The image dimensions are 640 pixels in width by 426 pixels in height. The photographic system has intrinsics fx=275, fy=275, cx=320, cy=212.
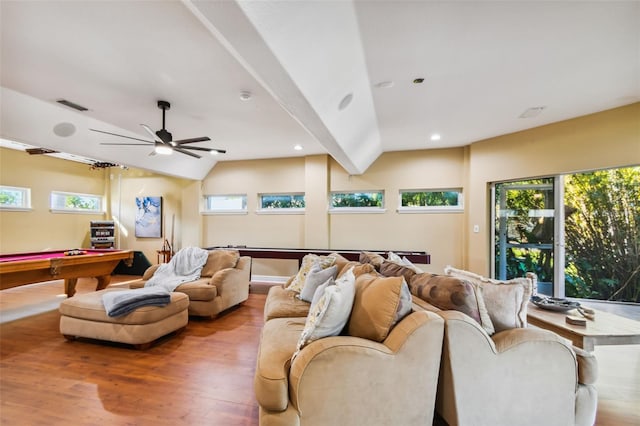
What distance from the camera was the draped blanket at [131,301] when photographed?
8.75 feet

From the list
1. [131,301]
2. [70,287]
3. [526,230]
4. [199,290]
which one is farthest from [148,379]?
[526,230]

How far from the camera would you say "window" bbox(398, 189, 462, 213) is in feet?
17.4

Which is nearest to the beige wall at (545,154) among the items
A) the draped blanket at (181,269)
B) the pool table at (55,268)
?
the draped blanket at (181,269)

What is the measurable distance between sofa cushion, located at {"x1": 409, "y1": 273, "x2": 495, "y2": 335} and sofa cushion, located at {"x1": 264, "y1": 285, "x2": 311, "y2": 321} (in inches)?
45.1

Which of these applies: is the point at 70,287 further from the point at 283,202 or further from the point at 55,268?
the point at 283,202

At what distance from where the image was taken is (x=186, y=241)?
6527 mm

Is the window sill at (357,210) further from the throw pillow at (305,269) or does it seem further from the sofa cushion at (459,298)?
the sofa cushion at (459,298)

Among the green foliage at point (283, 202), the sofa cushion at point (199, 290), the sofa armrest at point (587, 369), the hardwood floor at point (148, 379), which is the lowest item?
the hardwood floor at point (148, 379)

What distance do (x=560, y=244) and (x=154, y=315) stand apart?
5386 millimetres

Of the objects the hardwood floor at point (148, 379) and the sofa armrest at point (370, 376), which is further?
the hardwood floor at point (148, 379)

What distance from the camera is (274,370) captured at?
148 cm

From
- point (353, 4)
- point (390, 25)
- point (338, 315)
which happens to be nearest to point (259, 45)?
point (353, 4)

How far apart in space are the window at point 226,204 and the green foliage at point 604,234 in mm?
6033

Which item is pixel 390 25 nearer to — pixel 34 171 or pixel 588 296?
pixel 588 296
